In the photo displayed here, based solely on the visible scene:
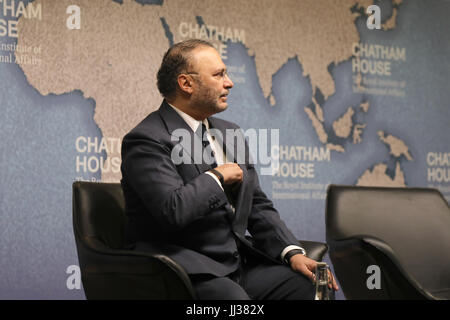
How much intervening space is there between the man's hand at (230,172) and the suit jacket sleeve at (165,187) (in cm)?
8

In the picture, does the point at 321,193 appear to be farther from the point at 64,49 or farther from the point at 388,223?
the point at 64,49

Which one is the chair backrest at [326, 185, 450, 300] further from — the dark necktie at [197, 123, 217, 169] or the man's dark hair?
the man's dark hair

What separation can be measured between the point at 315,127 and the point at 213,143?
1.64 meters

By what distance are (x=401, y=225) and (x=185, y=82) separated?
1.27 meters

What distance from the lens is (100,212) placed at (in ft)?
7.70

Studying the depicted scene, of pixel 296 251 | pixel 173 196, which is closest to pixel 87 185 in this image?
pixel 173 196

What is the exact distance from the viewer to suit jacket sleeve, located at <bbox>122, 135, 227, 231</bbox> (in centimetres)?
201

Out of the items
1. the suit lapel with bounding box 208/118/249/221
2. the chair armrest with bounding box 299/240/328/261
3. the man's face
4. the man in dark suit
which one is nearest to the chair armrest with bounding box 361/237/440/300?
the chair armrest with bounding box 299/240/328/261

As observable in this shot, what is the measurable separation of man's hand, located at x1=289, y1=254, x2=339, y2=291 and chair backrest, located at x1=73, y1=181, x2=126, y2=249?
72 cm

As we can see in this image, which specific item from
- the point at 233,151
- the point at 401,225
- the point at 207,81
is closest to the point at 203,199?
the point at 233,151

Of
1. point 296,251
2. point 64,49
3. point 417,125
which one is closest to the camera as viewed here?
point 296,251

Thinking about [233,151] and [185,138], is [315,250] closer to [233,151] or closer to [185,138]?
[233,151]

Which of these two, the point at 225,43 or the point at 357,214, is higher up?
the point at 225,43

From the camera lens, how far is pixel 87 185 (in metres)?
2.38
